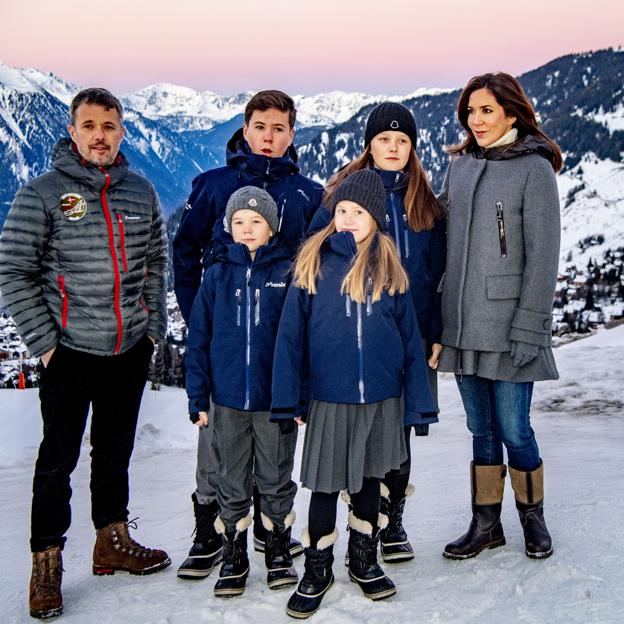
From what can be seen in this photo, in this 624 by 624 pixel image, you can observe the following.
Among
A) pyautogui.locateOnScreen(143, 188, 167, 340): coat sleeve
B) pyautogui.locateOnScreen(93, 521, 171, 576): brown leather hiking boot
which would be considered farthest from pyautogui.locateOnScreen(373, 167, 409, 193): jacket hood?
pyautogui.locateOnScreen(93, 521, 171, 576): brown leather hiking boot

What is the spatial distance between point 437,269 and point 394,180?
55 centimetres

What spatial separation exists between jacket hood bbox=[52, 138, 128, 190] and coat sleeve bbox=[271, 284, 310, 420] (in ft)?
3.94

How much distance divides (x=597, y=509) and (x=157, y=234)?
315 centimetres

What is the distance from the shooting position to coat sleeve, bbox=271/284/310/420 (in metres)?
3.08

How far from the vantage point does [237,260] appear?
3.34m

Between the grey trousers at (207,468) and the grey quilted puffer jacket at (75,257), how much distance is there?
0.65m

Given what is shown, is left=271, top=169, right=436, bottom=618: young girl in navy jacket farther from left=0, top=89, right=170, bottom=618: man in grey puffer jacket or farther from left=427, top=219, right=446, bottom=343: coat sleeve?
left=0, top=89, right=170, bottom=618: man in grey puffer jacket

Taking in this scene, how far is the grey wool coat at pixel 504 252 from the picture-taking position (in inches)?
130

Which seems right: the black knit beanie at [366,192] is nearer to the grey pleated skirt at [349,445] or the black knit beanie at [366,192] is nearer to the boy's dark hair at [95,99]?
the grey pleated skirt at [349,445]

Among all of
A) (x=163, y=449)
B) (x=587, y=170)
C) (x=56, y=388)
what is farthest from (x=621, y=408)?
(x=587, y=170)

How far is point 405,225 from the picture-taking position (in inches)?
139

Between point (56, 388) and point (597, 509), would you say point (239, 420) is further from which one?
point (597, 509)

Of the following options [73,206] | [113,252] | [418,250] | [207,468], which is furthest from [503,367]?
[73,206]

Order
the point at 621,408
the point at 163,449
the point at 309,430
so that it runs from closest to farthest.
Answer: the point at 309,430
the point at 621,408
the point at 163,449
